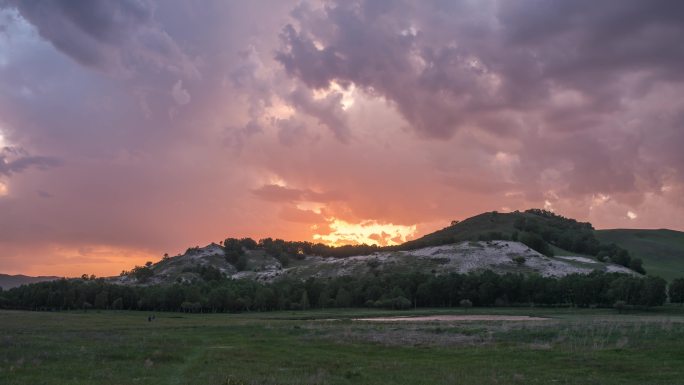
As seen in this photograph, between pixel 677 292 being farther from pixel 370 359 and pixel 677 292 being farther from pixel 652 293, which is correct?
pixel 370 359

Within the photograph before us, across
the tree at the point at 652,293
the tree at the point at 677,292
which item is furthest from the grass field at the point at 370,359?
the tree at the point at 677,292

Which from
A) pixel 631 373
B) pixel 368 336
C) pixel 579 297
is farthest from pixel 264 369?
pixel 579 297

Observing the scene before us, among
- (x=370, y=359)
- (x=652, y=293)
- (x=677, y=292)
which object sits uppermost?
(x=652, y=293)

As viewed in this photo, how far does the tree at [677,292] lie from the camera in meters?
174

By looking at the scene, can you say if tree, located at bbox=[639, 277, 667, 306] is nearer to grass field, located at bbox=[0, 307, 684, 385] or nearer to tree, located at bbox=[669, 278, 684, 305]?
tree, located at bbox=[669, 278, 684, 305]

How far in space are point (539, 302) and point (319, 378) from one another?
17048cm

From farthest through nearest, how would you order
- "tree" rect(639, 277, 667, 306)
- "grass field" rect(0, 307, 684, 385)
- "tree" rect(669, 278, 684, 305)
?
"tree" rect(669, 278, 684, 305) < "tree" rect(639, 277, 667, 306) < "grass field" rect(0, 307, 684, 385)

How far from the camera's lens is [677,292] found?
573 feet

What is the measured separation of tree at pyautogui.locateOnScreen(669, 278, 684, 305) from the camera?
174000 mm

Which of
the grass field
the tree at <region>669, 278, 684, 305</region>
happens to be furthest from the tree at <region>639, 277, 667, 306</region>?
the grass field

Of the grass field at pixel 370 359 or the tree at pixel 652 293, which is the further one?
the tree at pixel 652 293

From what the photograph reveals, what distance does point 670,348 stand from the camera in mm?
44875

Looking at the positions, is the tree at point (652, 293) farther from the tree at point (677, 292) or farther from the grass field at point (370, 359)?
the grass field at point (370, 359)

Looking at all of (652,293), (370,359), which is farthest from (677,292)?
(370,359)
